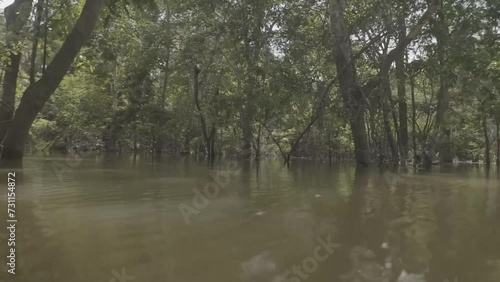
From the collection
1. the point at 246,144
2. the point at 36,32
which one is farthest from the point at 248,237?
the point at 246,144

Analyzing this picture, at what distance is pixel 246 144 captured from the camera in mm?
19844

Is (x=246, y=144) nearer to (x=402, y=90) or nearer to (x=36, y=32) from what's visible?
(x=402, y=90)

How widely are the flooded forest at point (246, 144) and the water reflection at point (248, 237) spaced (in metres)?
0.02

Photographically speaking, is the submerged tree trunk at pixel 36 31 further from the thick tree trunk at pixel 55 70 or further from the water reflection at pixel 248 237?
the water reflection at pixel 248 237

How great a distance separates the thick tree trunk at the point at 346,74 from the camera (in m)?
12.2

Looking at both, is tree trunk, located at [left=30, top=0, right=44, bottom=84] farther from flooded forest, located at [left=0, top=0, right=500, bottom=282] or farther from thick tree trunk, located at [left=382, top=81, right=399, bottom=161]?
thick tree trunk, located at [left=382, top=81, right=399, bottom=161]

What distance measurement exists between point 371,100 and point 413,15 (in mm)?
2679

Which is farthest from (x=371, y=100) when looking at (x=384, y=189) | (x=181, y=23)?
(x=181, y=23)

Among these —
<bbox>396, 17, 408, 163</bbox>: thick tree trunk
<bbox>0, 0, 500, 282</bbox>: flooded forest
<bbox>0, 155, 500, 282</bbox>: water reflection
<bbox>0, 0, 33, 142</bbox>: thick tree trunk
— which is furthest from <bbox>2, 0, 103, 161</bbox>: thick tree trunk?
<bbox>396, 17, 408, 163</bbox>: thick tree trunk

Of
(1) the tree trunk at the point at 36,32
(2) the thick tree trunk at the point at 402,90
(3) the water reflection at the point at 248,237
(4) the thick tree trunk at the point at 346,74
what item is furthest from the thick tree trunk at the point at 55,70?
(2) the thick tree trunk at the point at 402,90

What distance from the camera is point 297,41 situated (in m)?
14.8

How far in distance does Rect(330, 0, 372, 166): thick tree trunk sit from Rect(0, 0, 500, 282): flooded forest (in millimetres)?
46

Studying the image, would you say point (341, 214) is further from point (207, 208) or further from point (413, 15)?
point (413, 15)

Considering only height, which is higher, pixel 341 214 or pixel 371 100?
pixel 371 100
